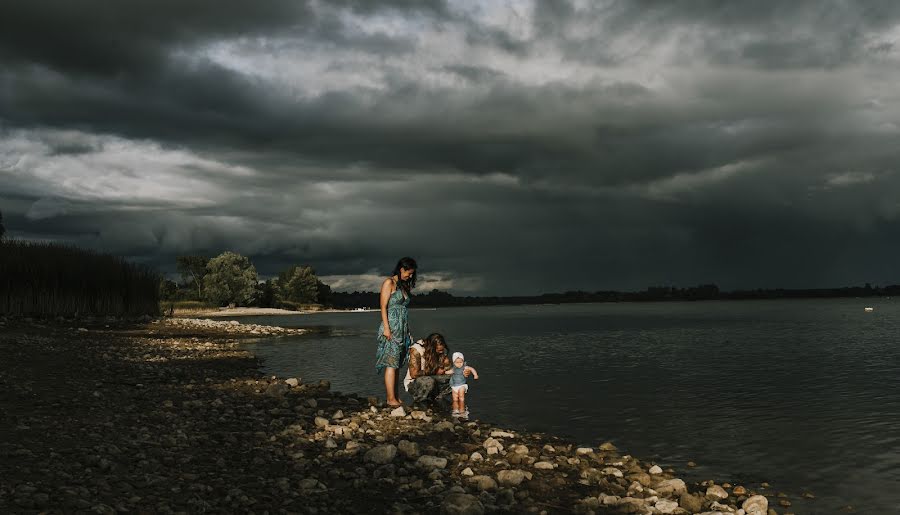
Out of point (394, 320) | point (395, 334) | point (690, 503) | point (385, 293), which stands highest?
point (385, 293)

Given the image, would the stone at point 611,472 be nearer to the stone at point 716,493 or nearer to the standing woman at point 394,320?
the stone at point 716,493

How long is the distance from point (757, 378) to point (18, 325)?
40402 millimetres

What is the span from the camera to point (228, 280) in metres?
143

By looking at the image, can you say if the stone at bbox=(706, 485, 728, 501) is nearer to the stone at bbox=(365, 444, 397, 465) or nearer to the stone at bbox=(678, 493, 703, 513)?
the stone at bbox=(678, 493, 703, 513)

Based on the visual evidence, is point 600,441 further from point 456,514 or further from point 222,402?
point 222,402

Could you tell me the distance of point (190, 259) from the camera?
147000 millimetres

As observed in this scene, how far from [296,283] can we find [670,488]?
627 ft

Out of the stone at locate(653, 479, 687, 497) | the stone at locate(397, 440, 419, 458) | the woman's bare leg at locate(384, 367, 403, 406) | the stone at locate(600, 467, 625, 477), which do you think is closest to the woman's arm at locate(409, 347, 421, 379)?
the woman's bare leg at locate(384, 367, 403, 406)

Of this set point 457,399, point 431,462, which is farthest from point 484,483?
point 457,399

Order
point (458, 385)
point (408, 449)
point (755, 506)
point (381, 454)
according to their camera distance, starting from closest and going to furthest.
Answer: point (755, 506), point (381, 454), point (408, 449), point (458, 385)

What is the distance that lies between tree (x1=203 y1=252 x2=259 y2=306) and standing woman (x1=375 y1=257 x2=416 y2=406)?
5364 inches

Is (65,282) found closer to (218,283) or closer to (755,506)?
(755,506)

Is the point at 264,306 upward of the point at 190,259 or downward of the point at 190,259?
downward

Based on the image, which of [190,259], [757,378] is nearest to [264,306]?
[190,259]
